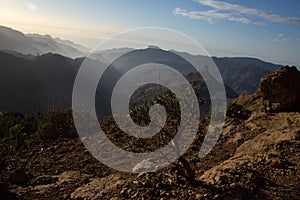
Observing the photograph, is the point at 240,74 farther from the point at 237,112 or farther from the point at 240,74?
the point at 237,112

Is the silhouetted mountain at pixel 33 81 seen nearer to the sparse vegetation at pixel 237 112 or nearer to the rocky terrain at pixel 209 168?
the sparse vegetation at pixel 237 112

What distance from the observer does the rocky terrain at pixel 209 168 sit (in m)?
6.10

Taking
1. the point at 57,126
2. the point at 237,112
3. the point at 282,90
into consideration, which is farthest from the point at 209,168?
the point at 57,126

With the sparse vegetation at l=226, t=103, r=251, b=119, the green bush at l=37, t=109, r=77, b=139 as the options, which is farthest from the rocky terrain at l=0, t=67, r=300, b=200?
the green bush at l=37, t=109, r=77, b=139

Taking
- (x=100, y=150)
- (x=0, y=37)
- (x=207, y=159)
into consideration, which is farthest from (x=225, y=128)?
(x=0, y=37)

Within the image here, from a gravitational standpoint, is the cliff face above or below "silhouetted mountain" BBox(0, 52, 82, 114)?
above

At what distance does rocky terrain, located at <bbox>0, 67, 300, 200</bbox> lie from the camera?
20.0ft

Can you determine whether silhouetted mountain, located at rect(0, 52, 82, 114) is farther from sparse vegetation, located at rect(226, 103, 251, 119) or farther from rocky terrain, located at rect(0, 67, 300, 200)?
rocky terrain, located at rect(0, 67, 300, 200)

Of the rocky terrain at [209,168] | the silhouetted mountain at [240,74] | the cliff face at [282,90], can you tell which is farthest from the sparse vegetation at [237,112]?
the silhouetted mountain at [240,74]

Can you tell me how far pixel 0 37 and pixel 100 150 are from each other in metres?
179

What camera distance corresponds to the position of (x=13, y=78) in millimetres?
74750

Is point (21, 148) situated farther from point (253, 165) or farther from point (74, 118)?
point (253, 165)

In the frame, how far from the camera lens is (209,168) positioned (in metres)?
7.91

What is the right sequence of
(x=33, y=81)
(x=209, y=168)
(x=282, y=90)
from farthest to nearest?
(x=33, y=81) < (x=282, y=90) < (x=209, y=168)
